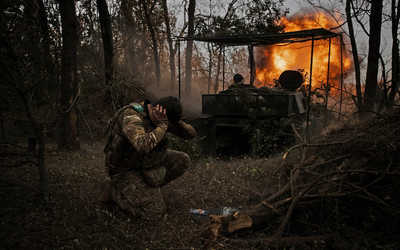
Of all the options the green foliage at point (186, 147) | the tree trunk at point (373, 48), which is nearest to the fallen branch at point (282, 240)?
the green foliage at point (186, 147)

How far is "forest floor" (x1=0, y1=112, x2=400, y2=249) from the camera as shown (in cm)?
276

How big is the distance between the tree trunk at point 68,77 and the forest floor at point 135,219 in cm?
241

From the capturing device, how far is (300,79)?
8.81 m

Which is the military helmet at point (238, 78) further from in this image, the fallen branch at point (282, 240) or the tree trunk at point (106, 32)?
the fallen branch at point (282, 240)

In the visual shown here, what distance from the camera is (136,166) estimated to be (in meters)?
3.61

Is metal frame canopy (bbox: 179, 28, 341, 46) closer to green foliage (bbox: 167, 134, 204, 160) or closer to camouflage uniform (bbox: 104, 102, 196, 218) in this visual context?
green foliage (bbox: 167, 134, 204, 160)

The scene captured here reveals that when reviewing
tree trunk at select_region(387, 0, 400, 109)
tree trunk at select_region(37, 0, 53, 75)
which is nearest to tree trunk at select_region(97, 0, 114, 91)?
tree trunk at select_region(37, 0, 53, 75)

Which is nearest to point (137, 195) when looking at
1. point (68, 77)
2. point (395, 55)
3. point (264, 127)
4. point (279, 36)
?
point (264, 127)

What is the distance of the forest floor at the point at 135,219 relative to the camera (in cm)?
276

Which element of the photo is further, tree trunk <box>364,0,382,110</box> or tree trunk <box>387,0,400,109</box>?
tree trunk <box>364,0,382,110</box>

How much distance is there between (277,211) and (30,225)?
261 centimetres

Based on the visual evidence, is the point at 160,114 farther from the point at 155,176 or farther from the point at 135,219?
the point at 135,219

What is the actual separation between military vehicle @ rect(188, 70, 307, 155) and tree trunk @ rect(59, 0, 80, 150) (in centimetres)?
303

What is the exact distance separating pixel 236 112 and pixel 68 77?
14.4 ft
